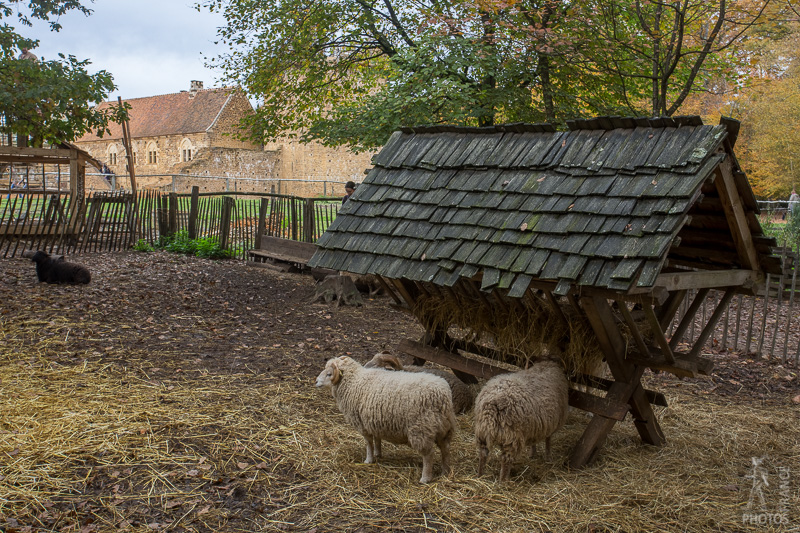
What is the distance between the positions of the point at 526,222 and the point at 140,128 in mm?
48717

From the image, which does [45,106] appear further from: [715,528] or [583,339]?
[715,528]

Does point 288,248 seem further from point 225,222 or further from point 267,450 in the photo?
point 267,450

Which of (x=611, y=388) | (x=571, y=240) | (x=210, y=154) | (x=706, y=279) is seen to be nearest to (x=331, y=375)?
(x=571, y=240)

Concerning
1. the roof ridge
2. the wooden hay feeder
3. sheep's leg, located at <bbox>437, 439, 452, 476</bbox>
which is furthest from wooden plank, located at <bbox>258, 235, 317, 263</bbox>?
sheep's leg, located at <bbox>437, 439, 452, 476</bbox>

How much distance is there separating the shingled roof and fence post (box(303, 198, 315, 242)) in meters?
9.14

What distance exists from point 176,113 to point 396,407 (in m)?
47.1

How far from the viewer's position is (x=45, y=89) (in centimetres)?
980

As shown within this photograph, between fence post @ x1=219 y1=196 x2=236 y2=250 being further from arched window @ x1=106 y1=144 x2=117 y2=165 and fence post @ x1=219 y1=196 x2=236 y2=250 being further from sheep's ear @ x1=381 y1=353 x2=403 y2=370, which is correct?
arched window @ x1=106 y1=144 x2=117 y2=165

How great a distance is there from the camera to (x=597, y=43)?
386 inches

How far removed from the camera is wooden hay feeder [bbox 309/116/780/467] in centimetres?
454

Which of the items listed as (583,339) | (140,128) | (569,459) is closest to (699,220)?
(583,339)

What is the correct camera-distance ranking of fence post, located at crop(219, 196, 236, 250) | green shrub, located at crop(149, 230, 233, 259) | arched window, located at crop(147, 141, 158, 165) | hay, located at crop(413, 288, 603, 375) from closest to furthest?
hay, located at crop(413, 288, 603, 375), green shrub, located at crop(149, 230, 233, 259), fence post, located at crop(219, 196, 236, 250), arched window, located at crop(147, 141, 158, 165)

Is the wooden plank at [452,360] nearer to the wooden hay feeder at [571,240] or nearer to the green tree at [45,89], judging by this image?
the wooden hay feeder at [571,240]

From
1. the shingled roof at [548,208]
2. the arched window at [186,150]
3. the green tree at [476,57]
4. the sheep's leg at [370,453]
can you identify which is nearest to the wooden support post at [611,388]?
the shingled roof at [548,208]
